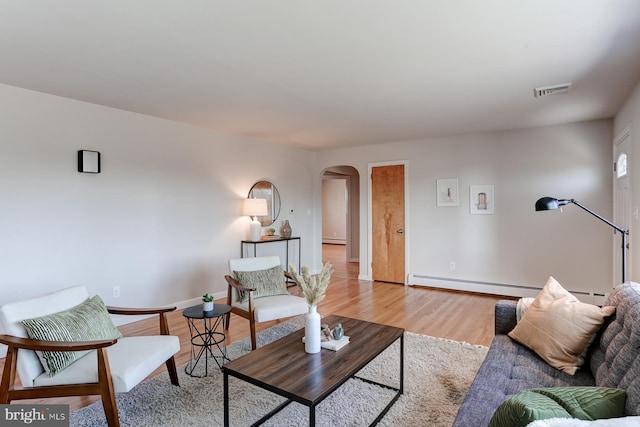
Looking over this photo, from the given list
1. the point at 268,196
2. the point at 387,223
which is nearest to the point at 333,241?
the point at 387,223

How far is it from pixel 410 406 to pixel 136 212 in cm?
343

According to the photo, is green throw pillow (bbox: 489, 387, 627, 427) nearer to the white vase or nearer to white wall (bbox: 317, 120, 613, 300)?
the white vase

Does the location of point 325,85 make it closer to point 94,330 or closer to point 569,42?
point 569,42

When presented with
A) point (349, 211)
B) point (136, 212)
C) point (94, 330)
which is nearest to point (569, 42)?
point (94, 330)

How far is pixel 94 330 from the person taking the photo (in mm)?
2074

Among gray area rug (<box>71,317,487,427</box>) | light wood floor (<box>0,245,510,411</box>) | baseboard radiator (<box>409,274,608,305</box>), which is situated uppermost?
baseboard radiator (<box>409,274,608,305</box>)

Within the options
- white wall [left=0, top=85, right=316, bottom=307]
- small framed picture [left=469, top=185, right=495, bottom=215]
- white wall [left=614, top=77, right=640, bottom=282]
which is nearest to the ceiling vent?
white wall [left=614, top=77, right=640, bottom=282]

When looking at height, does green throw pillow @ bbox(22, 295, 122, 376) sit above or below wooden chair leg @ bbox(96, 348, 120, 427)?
above

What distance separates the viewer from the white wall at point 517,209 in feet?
14.4

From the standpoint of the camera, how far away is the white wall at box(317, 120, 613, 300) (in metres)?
4.39

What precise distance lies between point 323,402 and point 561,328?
146cm

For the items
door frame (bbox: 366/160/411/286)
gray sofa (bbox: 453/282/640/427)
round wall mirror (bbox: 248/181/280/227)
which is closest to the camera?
gray sofa (bbox: 453/282/640/427)

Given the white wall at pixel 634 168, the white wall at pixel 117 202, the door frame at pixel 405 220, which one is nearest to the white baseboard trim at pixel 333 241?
the door frame at pixel 405 220
